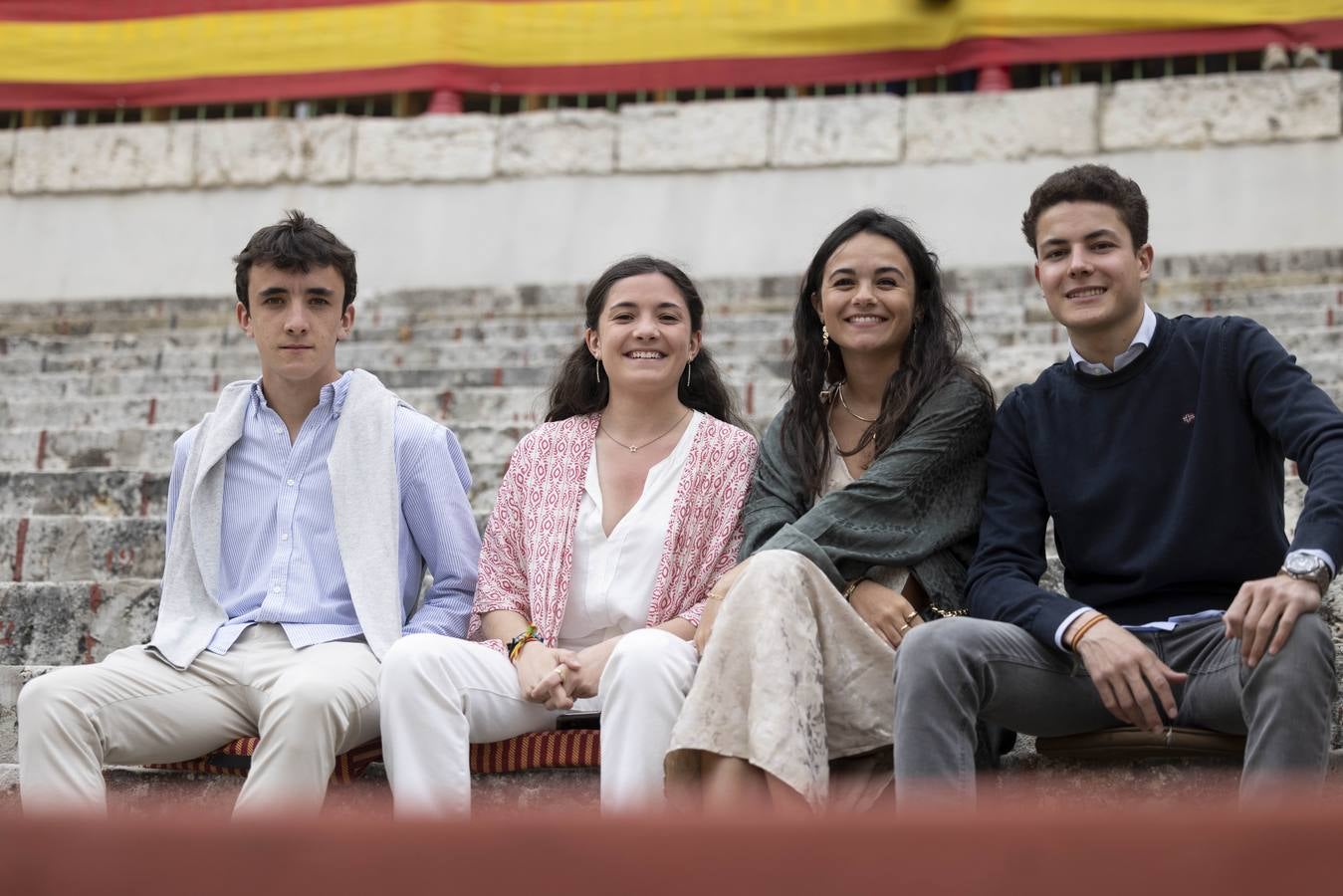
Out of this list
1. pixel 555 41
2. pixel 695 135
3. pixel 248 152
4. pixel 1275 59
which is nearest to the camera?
pixel 1275 59

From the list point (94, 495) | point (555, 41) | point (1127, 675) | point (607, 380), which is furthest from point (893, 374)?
point (555, 41)

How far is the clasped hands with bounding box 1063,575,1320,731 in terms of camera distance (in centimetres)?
220

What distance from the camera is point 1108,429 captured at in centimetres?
269

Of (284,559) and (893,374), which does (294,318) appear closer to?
(284,559)

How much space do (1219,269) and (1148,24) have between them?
6.32 ft

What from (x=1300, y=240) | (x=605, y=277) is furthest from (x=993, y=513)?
(x=1300, y=240)

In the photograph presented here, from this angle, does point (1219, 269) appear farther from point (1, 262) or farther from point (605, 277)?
point (1, 262)

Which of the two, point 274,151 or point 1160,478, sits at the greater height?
point 274,151

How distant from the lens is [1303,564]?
2256mm

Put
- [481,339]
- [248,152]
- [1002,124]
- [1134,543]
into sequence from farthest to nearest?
[248,152] < [1002,124] < [481,339] < [1134,543]

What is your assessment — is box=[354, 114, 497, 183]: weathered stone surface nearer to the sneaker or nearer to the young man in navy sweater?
the sneaker

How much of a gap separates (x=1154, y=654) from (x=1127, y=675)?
15cm

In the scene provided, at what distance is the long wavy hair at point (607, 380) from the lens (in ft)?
10.7

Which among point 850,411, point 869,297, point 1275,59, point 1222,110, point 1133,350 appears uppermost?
point 1275,59
